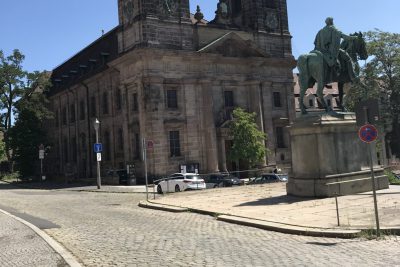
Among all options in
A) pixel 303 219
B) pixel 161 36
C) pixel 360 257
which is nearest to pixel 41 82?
pixel 161 36

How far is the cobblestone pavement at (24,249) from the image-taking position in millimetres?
8703

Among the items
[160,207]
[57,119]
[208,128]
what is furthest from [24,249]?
[57,119]

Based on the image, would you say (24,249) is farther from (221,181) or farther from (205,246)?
(221,181)

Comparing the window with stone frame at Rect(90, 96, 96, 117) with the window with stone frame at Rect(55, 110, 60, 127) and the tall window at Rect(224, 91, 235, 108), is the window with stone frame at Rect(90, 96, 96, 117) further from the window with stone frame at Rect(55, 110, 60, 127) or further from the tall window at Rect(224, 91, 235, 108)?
the tall window at Rect(224, 91, 235, 108)

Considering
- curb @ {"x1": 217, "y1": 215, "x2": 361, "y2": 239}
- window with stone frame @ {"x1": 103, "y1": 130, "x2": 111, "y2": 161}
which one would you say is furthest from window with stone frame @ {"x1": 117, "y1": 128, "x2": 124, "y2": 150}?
curb @ {"x1": 217, "y1": 215, "x2": 361, "y2": 239}

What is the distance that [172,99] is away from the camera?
44656mm

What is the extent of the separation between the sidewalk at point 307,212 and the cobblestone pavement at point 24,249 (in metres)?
5.35

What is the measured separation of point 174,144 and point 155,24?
11.1 meters

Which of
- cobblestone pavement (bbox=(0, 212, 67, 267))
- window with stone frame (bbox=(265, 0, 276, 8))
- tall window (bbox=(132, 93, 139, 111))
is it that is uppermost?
window with stone frame (bbox=(265, 0, 276, 8))

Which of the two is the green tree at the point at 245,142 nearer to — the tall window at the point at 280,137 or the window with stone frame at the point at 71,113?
the tall window at the point at 280,137

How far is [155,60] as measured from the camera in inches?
1703

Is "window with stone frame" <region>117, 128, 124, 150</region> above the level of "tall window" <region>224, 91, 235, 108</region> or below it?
below

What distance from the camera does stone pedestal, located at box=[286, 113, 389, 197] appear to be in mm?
16562

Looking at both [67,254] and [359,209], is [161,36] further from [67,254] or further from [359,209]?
[67,254]
